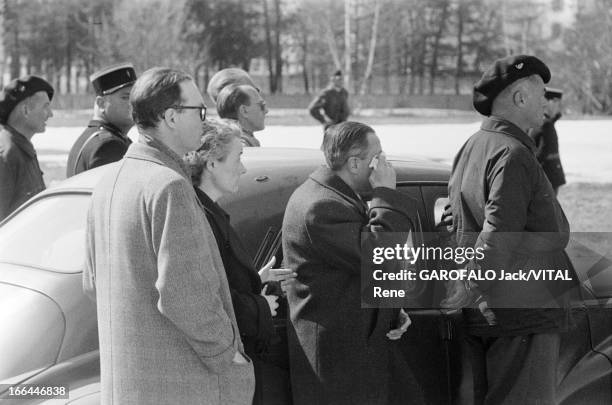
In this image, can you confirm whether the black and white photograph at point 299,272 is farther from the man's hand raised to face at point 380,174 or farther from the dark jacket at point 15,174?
the dark jacket at point 15,174

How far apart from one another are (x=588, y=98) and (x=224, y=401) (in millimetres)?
38746

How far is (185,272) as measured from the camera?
2428 mm

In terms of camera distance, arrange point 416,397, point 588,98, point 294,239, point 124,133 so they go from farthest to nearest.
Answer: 1. point 588,98
2. point 124,133
3. point 416,397
4. point 294,239

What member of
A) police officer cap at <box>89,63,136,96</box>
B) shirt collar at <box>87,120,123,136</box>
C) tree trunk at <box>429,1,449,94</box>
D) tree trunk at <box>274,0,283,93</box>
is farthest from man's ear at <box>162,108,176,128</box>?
tree trunk at <box>274,0,283,93</box>

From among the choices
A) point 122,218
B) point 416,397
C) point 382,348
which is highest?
point 122,218

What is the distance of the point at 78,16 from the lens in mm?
54719

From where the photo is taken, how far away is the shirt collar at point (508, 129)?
341cm

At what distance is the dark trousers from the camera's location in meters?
3.39

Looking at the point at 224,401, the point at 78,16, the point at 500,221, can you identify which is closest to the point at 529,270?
the point at 500,221

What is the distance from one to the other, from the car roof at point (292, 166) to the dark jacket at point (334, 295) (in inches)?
20.9

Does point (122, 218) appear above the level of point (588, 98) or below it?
above

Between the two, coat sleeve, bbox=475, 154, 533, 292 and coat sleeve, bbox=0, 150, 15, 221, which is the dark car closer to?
coat sleeve, bbox=475, 154, 533, 292

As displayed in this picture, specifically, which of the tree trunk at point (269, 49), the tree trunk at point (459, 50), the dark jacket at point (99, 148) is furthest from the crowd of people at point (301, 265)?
the tree trunk at point (269, 49)

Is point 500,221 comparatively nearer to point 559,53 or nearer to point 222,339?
point 222,339
